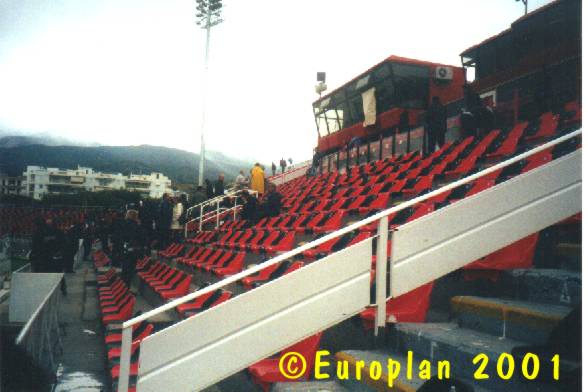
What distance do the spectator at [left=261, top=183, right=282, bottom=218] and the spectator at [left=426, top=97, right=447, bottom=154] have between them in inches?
118

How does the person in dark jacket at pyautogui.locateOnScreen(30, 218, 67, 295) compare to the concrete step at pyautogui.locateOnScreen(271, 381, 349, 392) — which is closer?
the concrete step at pyautogui.locateOnScreen(271, 381, 349, 392)

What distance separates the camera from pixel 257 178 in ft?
41.6

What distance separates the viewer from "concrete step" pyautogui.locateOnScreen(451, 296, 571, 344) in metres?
2.17

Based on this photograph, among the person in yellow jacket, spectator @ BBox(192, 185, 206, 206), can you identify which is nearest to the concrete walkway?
spectator @ BBox(192, 185, 206, 206)

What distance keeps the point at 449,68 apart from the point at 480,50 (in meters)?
1.99

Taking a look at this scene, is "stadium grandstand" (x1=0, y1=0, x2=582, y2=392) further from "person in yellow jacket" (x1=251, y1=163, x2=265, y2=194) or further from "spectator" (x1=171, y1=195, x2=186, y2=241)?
"person in yellow jacket" (x1=251, y1=163, x2=265, y2=194)

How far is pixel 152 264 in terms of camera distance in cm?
982

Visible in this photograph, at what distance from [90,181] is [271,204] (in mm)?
77840

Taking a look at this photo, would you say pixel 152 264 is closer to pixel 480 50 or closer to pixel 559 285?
pixel 559 285

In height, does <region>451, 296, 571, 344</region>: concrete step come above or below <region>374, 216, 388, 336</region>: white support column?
below

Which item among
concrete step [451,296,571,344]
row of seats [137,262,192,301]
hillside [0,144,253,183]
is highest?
hillside [0,144,253,183]

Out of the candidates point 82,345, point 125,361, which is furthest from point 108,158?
point 125,361

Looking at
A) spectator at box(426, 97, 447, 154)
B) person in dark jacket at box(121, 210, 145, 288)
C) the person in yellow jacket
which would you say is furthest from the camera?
the person in yellow jacket

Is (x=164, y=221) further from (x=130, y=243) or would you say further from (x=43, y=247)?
(x=130, y=243)
